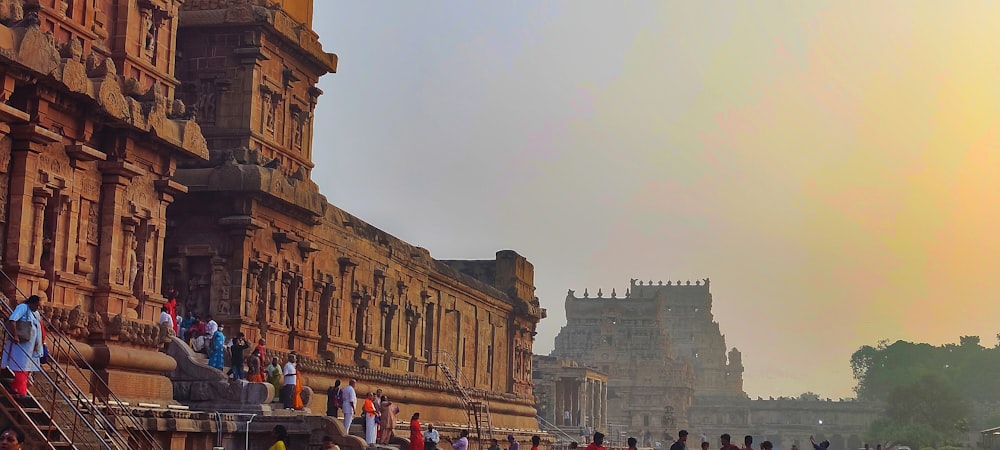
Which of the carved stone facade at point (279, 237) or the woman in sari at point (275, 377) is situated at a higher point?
the carved stone facade at point (279, 237)

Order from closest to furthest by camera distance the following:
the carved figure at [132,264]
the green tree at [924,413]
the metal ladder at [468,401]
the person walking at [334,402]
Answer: the carved figure at [132,264]
the person walking at [334,402]
the metal ladder at [468,401]
the green tree at [924,413]

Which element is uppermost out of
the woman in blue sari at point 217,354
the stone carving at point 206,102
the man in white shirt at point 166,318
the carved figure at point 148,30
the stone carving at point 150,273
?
the stone carving at point 206,102

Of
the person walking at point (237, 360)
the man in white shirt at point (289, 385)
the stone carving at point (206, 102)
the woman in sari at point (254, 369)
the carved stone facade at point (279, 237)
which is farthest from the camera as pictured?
the stone carving at point (206, 102)

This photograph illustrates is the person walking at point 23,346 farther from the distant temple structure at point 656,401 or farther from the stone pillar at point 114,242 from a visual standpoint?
the distant temple structure at point 656,401

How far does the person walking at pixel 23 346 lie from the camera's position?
1401 centimetres

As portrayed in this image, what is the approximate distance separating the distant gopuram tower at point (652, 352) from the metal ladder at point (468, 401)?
57.9 meters

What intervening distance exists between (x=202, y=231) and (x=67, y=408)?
1051 centimetres

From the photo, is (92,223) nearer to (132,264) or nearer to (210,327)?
(132,264)

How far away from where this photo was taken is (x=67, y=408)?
14.8 m

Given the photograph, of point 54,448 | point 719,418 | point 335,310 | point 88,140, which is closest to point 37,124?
point 88,140

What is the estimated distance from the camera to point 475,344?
4266cm

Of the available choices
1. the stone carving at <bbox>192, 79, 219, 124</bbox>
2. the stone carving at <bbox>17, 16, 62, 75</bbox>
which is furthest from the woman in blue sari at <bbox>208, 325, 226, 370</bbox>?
the stone carving at <bbox>192, 79, 219, 124</bbox>

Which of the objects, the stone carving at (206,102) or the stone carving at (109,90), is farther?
the stone carving at (206,102)

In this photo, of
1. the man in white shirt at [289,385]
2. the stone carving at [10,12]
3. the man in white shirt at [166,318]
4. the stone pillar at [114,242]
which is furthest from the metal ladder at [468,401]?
the stone carving at [10,12]
